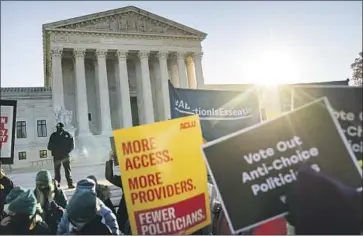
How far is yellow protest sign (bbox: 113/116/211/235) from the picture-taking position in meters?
3.35

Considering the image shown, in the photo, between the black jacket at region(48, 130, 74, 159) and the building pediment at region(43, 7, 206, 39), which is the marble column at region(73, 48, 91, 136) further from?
the black jacket at region(48, 130, 74, 159)

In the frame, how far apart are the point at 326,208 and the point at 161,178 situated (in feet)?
5.03

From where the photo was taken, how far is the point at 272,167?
290 centimetres

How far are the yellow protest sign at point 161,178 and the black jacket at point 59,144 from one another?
22.0ft

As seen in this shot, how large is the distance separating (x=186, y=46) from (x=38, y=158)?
67.6 feet

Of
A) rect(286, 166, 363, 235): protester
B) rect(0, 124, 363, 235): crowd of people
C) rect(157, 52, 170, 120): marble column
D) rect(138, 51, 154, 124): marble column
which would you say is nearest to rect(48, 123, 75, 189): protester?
rect(0, 124, 363, 235): crowd of people

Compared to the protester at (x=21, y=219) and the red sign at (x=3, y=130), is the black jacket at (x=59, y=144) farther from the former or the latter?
the protester at (x=21, y=219)

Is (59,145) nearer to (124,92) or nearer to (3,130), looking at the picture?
(3,130)

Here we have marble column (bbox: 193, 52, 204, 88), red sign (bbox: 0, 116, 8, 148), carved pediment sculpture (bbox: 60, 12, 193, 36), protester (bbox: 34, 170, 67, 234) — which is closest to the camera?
red sign (bbox: 0, 116, 8, 148)

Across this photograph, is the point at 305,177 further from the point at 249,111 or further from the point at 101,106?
the point at 101,106

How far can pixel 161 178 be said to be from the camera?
346 centimetres

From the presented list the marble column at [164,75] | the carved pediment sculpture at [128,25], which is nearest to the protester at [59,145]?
the carved pediment sculpture at [128,25]

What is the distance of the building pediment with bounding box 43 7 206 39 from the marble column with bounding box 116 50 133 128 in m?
2.90

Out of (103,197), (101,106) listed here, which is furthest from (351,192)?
(101,106)
